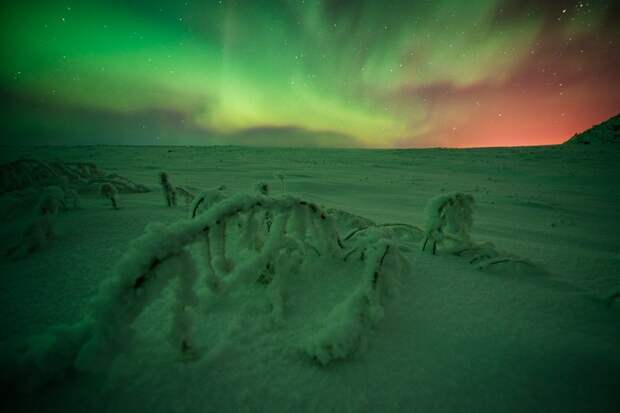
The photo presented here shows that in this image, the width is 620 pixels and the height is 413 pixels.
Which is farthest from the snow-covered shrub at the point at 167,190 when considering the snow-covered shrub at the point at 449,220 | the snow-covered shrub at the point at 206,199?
the snow-covered shrub at the point at 449,220

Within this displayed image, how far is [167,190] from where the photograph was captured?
2.13m

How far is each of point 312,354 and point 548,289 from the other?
112cm

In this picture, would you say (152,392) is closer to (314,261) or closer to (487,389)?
(314,261)

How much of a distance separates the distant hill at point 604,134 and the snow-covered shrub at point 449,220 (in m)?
25.3

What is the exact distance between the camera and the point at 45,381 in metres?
0.55

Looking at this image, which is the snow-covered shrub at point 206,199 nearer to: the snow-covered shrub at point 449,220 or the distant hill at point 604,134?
the snow-covered shrub at point 449,220

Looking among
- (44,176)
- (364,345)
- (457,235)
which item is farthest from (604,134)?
(44,176)

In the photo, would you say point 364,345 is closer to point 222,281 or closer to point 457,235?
point 222,281

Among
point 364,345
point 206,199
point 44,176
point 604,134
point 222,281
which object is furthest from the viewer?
point 604,134

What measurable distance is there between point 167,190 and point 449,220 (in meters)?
2.02

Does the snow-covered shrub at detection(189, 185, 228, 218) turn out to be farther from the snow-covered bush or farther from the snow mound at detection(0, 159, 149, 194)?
the snow mound at detection(0, 159, 149, 194)

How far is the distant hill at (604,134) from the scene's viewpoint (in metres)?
18.9

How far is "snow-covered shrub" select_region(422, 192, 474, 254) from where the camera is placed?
57.3 inches

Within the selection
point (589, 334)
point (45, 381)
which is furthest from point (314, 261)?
point (589, 334)
